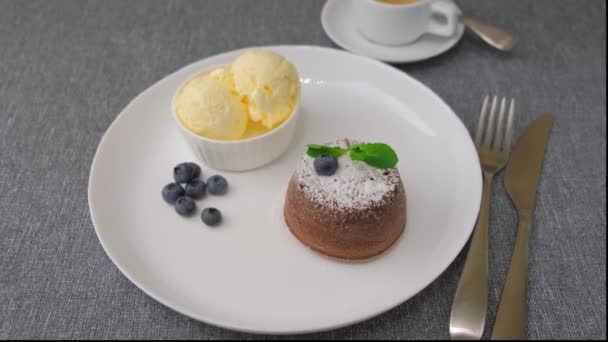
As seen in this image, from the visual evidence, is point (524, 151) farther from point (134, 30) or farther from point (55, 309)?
point (134, 30)

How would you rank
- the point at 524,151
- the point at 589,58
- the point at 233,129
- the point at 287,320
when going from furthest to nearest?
the point at 589,58
the point at 524,151
the point at 233,129
the point at 287,320

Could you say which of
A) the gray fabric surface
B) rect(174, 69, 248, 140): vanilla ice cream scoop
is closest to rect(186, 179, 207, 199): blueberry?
rect(174, 69, 248, 140): vanilla ice cream scoop

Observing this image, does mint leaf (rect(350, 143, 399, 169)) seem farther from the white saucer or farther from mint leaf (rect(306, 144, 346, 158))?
the white saucer

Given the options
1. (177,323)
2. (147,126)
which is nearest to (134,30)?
(147,126)

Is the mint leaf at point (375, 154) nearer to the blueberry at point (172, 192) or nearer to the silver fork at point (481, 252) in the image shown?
the silver fork at point (481, 252)

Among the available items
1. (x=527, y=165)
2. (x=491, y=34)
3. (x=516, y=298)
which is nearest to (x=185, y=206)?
(x=516, y=298)

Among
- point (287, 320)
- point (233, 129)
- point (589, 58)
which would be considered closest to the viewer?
point (287, 320)

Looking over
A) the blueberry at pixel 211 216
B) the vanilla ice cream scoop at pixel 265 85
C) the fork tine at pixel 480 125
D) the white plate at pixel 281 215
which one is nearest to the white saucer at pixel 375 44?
the white plate at pixel 281 215
